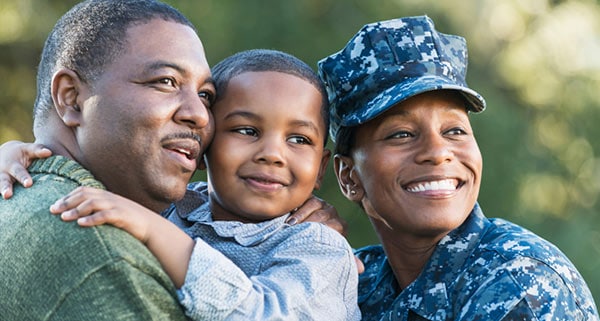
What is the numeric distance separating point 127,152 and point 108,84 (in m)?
0.24

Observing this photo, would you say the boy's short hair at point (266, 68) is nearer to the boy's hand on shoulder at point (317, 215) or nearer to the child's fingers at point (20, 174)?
the boy's hand on shoulder at point (317, 215)

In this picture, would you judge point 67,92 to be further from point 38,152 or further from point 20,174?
point 20,174

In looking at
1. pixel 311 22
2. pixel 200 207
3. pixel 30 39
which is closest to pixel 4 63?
pixel 30 39

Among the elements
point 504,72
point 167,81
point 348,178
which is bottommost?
point 504,72

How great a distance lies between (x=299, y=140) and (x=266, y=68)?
1.05 ft

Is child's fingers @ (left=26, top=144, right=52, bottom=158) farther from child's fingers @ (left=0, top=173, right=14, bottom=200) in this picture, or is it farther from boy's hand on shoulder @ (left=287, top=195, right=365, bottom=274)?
boy's hand on shoulder @ (left=287, top=195, right=365, bottom=274)

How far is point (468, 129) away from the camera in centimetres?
393

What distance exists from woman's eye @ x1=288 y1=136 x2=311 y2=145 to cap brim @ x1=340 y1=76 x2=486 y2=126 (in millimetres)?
284

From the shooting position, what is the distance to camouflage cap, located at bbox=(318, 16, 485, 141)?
12.9 ft

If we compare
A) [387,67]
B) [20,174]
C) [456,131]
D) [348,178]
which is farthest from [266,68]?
[20,174]

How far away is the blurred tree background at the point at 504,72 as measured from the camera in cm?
998

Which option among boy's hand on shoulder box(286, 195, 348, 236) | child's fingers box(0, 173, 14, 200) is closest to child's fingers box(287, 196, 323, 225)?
boy's hand on shoulder box(286, 195, 348, 236)

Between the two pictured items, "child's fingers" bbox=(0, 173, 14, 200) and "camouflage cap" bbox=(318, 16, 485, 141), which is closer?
"child's fingers" bbox=(0, 173, 14, 200)

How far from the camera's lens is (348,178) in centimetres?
420
